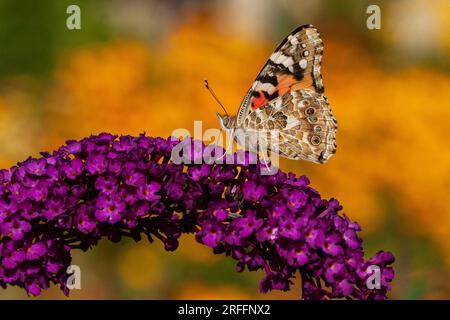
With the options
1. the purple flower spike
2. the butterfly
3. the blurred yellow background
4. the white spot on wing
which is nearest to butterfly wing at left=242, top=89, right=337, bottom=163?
the butterfly

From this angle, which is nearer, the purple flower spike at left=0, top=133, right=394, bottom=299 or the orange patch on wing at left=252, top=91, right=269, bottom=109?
the purple flower spike at left=0, top=133, right=394, bottom=299

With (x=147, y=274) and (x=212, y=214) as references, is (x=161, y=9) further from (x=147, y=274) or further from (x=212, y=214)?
(x=212, y=214)

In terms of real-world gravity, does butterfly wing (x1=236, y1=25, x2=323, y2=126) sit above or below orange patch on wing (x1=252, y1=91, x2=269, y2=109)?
above

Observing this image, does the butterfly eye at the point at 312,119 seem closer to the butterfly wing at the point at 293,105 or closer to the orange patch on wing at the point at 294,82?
the butterfly wing at the point at 293,105

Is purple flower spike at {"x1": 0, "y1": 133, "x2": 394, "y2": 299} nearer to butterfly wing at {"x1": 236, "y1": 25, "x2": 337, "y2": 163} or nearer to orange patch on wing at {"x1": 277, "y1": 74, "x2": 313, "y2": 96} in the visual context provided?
butterfly wing at {"x1": 236, "y1": 25, "x2": 337, "y2": 163}

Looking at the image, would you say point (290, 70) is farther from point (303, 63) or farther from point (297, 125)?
point (297, 125)

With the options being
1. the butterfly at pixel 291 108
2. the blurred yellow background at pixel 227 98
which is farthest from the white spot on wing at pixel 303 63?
the blurred yellow background at pixel 227 98

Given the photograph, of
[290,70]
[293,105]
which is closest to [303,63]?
[290,70]
